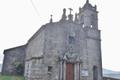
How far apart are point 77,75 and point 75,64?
1.28 m

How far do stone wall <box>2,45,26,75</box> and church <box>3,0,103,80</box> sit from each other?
12.5 ft

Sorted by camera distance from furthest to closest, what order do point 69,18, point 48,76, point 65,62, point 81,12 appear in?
point 81,12 < point 69,18 < point 65,62 < point 48,76

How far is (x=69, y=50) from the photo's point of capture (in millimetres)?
18312

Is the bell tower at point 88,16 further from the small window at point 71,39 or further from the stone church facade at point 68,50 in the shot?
the small window at point 71,39

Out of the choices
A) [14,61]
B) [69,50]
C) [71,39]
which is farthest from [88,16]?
[14,61]

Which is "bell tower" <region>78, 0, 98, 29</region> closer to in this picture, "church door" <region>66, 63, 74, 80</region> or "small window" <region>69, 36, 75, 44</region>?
"small window" <region>69, 36, 75, 44</region>

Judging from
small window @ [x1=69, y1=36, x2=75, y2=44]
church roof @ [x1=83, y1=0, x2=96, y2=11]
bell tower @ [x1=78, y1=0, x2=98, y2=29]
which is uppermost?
church roof @ [x1=83, y1=0, x2=96, y2=11]

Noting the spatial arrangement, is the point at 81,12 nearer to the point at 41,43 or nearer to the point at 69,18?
the point at 69,18

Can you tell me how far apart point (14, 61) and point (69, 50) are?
934 cm

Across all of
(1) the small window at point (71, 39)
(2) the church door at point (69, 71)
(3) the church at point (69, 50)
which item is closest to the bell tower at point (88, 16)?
(3) the church at point (69, 50)

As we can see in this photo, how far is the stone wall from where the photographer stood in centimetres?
2248

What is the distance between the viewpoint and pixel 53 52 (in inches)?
693

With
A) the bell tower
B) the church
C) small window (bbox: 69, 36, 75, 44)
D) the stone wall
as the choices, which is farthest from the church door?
the stone wall

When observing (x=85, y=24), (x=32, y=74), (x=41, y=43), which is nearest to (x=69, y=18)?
(x=85, y=24)
